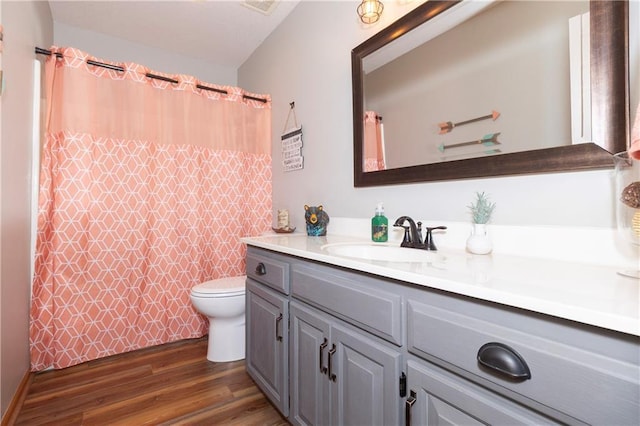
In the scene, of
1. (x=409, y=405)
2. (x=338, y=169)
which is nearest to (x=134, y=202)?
(x=338, y=169)

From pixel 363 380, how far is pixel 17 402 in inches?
69.6

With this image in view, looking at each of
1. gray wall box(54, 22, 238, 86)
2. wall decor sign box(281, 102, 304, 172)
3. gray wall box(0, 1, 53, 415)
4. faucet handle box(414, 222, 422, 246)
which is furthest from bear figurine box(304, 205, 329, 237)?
gray wall box(54, 22, 238, 86)

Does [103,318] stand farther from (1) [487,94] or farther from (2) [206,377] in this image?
(1) [487,94]

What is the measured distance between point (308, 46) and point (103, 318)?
2.29 metres

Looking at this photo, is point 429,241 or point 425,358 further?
point 429,241

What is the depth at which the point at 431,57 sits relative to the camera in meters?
1.36

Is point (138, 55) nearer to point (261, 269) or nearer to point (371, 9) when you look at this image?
point (371, 9)

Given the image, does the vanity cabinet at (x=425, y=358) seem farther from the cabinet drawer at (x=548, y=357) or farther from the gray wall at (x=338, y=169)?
the gray wall at (x=338, y=169)

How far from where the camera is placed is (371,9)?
1.52 m

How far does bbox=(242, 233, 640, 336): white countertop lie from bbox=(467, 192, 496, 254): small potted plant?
0.11 ft

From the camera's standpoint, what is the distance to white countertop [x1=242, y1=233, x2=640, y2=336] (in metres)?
0.49

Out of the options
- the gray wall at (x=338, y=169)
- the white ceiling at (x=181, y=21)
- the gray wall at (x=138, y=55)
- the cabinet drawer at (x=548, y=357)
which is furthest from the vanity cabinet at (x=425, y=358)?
the gray wall at (x=138, y=55)

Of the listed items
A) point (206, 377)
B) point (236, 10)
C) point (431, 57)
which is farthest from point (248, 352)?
point (236, 10)

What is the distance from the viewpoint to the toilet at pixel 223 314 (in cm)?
188
